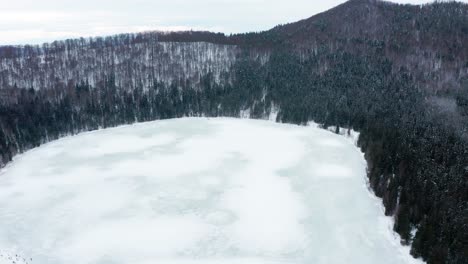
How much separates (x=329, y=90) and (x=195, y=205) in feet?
229

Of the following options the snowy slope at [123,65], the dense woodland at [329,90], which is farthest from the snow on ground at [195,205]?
the snowy slope at [123,65]

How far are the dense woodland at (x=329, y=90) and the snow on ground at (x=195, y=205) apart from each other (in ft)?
15.7

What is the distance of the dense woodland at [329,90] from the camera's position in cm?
Result: 4416

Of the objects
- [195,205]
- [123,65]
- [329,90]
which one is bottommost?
[195,205]

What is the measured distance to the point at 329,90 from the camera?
339ft

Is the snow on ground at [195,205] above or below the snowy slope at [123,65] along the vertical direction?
below

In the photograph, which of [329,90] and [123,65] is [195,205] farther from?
[123,65]

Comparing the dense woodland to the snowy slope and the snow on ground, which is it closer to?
the snowy slope

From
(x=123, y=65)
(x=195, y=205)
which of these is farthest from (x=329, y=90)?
(x=123, y=65)

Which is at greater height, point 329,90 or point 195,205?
point 329,90

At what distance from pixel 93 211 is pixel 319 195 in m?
28.2

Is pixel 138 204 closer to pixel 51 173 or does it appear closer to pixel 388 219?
pixel 51 173

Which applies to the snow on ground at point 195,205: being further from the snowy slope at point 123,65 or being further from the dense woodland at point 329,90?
the snowy slope at point 123,65

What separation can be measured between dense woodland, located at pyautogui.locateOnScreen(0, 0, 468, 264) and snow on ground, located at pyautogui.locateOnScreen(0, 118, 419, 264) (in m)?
4.78
